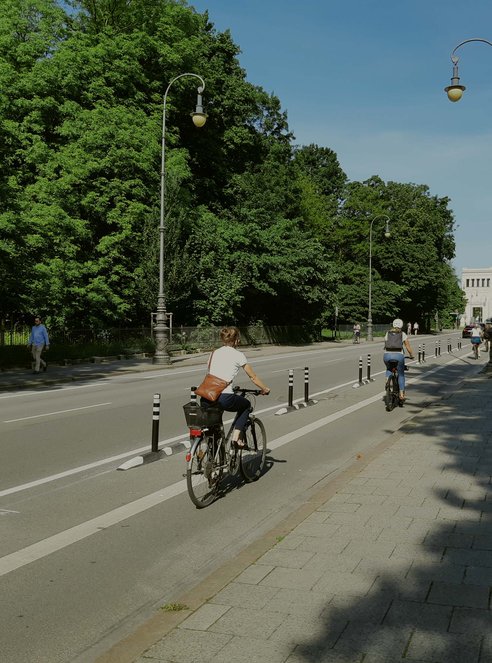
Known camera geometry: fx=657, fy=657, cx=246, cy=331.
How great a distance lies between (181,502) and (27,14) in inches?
1325

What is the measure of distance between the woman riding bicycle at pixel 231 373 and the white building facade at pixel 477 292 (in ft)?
501

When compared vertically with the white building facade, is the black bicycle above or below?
below

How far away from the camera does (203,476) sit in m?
A: 6.19

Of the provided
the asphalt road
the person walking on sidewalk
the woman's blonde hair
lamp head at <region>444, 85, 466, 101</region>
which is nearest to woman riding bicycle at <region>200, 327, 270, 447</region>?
the woman's blonde hair

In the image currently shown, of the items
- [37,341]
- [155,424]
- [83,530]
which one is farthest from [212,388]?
[37,341]

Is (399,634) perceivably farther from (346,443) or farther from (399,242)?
(399,242)

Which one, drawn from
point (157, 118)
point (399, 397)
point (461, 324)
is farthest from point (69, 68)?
point (461, 324)

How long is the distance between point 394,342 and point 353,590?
9.71m

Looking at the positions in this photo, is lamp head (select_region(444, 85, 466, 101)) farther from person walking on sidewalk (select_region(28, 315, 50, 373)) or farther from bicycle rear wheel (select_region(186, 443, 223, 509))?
person walking on sidewalk (select_region(28, 315, 50, 373))

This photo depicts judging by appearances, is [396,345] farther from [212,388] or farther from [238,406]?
[212,388]

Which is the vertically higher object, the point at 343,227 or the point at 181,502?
the point at 343,227

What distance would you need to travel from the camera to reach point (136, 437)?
9.77m

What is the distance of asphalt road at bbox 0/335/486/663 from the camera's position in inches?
152

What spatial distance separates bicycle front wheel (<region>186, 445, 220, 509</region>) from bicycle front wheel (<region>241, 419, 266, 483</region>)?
759 mm
